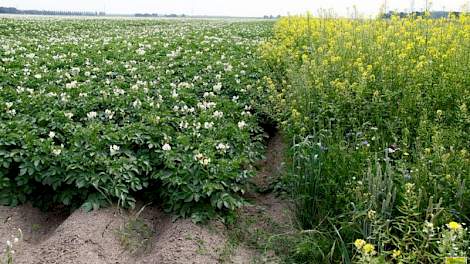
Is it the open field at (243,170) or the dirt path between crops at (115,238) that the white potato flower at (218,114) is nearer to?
the open field at (243,170)

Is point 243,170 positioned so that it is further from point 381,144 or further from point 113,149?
point 381,144

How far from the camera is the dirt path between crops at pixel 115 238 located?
3291 millimetres

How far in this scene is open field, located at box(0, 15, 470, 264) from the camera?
3.30 m

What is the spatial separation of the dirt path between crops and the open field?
0.04 ft

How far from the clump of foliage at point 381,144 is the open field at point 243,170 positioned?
2 centimetres

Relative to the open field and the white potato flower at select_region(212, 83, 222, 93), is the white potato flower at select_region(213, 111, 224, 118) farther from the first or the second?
the white potato flower at select_region(212, 83, 222, 93)

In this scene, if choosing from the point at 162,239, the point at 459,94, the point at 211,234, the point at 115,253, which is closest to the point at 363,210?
the point at 211,234

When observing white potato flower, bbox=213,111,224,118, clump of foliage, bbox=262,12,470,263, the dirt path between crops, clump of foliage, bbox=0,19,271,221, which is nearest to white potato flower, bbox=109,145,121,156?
clump of foliage, bbox=0,19,271,221

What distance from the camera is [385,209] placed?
10.4ft

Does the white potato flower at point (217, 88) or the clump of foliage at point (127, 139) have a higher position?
the white potato flower at point (217, 88)

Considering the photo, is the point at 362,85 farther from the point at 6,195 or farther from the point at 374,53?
the point at 6,195

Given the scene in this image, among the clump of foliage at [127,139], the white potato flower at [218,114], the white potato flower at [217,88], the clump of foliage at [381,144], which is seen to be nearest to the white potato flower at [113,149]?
the clump of foliage at [127,139]

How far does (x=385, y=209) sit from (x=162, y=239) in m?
1.48

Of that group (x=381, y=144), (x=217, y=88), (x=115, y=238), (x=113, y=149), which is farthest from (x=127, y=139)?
(x=381, y=144)
